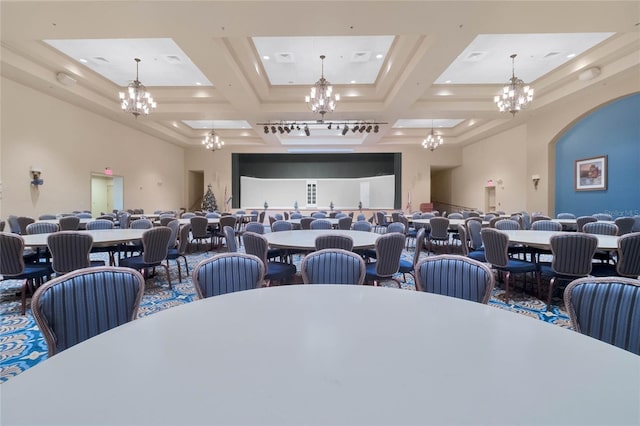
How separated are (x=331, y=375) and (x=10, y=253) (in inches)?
157

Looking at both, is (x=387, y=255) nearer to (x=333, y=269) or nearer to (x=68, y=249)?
(x=333, y=269)

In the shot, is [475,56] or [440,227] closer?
[440,227]

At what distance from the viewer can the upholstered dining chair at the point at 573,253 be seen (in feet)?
9.78

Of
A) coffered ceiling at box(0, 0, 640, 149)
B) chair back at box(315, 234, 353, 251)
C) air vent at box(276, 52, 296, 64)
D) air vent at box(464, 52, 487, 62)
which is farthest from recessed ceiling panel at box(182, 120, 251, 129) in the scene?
chair back at box(315, 234, 353, 251)

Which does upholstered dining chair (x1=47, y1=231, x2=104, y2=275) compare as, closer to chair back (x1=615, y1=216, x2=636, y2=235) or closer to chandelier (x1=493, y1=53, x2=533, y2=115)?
chandelier (x1=493, y1=53, x2=533, y2=115)

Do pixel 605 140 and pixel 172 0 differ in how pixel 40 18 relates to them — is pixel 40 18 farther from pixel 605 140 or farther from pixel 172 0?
pixel 605 140

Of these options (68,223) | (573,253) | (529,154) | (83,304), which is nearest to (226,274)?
(83,304)

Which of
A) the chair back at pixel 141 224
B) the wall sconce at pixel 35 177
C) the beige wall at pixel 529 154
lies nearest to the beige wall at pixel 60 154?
the wall sconce at pixel 35 177

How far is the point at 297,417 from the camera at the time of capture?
647mm

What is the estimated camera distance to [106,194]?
11.3m

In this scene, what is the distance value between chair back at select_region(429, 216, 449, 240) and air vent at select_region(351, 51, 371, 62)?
406 cm

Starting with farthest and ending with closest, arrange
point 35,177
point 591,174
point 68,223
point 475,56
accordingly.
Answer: point 591,174
point 35,177
point 475,56
point 68,223

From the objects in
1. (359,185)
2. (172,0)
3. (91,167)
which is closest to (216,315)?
(172,0)

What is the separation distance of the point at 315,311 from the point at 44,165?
10.1 meters
